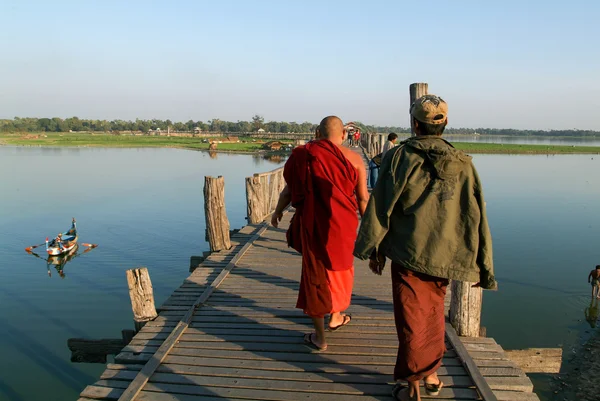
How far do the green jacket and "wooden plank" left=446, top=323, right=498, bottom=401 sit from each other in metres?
0.76

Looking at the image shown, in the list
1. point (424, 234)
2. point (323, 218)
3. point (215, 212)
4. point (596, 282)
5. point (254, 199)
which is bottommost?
point (596, 282)

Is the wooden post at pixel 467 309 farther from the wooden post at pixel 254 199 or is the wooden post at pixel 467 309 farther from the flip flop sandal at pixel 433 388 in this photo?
the wooden post at pixel 254 199

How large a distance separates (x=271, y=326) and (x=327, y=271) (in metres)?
0.79

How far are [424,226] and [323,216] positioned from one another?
1.09 m

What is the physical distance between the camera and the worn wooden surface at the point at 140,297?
13.3 ft

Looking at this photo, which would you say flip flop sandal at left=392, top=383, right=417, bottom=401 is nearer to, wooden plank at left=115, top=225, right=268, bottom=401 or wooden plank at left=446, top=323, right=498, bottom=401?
wooden plank at left=446, top=323, right=498, bottom=401

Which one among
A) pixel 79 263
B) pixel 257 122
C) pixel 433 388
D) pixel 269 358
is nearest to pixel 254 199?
pixel 269 358

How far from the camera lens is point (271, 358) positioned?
10.2 ft

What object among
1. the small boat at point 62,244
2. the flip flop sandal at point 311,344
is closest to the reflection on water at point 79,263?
the small boat at point 62,244

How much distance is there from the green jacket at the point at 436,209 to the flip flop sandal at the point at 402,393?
74 centimetres

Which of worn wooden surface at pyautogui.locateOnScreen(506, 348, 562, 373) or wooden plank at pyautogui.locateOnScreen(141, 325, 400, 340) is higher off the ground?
wooden plank at pyautogui.locateOnScreen(141, 325, 400, 340)

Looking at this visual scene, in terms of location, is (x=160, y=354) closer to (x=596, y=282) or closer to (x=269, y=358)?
(x=269, y=358)

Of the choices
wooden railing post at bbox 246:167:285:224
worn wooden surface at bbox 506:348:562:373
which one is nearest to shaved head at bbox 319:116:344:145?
worn wooden surface at bbox 506:348:562:373

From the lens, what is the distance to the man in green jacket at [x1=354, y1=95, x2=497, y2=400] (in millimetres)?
2281
